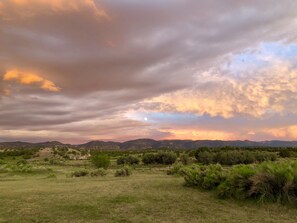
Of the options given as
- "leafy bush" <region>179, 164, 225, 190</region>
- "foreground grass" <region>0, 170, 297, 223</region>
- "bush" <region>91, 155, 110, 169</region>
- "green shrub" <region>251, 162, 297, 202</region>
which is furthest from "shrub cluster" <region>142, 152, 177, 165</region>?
"green shrub" <region>251, 162, 297, 202</region>

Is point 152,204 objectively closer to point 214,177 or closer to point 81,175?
point 214,177

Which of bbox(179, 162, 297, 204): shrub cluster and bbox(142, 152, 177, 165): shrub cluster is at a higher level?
bbox(142, 152, 177, 165): shrub cluster

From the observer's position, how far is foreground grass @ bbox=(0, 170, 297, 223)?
11953 mm

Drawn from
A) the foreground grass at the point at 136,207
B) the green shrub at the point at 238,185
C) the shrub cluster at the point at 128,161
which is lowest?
the foreground grass at the point at 136,207

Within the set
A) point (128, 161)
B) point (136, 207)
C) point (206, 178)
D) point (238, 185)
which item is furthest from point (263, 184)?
point (128, 161)

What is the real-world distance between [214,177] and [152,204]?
358cm

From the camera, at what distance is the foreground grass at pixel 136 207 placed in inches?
471

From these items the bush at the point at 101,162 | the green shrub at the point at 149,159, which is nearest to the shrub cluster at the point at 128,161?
the green shrub at the point at 149,159

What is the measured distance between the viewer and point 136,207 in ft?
44.1

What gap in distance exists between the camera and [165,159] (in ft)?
178

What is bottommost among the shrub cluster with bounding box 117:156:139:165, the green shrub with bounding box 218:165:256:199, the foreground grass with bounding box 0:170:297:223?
the foreground grass with bounding box 0:170:297:223

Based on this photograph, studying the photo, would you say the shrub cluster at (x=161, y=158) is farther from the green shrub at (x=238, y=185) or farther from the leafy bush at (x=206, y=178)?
the green shrub at (x=238, y=185)

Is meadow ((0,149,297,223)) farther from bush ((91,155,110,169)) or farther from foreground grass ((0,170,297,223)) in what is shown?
bush ((91,155,110,169))

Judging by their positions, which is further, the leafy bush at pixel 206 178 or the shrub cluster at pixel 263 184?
the leafy bush at pixel 206 178
